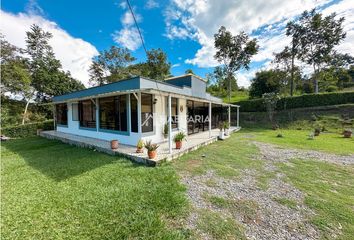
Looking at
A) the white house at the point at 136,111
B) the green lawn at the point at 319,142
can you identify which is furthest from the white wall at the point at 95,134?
the green lawn at the point at 319,142

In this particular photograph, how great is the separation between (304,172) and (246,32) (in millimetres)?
22891

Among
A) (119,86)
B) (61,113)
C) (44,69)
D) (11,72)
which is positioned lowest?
(61,113)

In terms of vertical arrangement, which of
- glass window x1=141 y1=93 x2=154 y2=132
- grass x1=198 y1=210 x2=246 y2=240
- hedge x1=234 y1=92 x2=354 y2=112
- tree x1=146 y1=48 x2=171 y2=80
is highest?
tree x1=146 y1=48 x2=171 y2=80

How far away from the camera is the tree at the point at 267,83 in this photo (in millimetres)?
22656

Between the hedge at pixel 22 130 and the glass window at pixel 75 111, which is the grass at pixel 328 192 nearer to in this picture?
the glass window at pixel 75 111

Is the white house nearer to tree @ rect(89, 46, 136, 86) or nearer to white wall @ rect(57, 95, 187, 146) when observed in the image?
white wall @ rect(57, 95, 187, 146)

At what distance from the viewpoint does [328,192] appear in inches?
139

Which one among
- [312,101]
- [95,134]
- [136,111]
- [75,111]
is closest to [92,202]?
[136,111]

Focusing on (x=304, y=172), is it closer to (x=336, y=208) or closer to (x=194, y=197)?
(x=336, y=208)

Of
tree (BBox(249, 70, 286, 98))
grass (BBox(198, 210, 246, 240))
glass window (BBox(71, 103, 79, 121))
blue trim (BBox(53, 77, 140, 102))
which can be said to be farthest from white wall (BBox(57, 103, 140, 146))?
tree (BBox(249, 70, 286, 98))

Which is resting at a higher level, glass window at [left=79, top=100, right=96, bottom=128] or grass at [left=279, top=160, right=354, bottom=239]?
glass window at [left=79, top=100, right=96, bottom=128]

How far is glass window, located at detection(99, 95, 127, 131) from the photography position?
7566 mm

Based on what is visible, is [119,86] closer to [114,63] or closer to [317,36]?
[114,63]

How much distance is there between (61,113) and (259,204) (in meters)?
15.1
